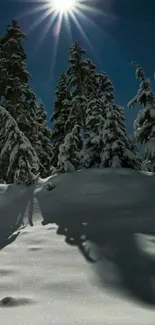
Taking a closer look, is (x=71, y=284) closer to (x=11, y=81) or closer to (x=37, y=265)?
(x=37, y=265)

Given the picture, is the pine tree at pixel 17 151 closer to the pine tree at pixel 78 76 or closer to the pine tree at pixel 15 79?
the pine tree at pixel 15 79

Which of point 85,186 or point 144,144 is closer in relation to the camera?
point 85,186

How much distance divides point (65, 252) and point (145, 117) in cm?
902

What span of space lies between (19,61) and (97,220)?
16296mm

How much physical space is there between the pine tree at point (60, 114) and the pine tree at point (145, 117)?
42.0 feet

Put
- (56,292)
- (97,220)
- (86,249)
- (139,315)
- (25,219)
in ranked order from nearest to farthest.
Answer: (139,315)
(56,292)
(86,249)
(97,220)
(25,219)

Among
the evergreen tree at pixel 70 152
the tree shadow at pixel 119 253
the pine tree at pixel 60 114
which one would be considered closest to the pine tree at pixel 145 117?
the evergreen tree at pixel 70 152

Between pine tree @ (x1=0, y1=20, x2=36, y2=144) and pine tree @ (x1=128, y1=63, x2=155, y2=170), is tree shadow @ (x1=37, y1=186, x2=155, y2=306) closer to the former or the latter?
pine tree @ (x1=128, y1=63, x2=155, y2=170)

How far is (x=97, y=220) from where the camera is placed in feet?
28.1

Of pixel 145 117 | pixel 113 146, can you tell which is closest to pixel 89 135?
pixel 113 146

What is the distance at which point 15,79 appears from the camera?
20016mm

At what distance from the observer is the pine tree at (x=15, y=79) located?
19984mm

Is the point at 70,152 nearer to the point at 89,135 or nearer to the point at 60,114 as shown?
the point at 89,135

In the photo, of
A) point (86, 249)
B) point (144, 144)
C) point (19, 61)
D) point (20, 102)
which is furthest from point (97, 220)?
point (19, 61)
